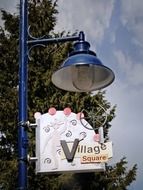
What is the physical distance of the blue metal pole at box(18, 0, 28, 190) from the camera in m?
5.25

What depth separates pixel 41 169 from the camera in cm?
859

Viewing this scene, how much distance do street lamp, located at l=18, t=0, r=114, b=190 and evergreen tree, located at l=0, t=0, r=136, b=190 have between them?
32.4ft

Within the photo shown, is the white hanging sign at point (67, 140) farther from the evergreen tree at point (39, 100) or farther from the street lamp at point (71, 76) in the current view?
the evergreen tree at point (39, 100)

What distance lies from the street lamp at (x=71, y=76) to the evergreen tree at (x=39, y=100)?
9863 millimetres

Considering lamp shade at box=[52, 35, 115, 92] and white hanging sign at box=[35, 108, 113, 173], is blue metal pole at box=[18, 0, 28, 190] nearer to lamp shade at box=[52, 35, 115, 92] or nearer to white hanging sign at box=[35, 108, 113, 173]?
lamp shade at box=[52, 35, 115, 92]

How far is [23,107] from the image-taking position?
5.46 meters

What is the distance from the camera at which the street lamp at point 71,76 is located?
17.5 feet

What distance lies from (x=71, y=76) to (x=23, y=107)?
2.08 feet

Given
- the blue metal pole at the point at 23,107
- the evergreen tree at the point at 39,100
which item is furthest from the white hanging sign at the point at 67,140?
the evergreen tree at the point at 39,100

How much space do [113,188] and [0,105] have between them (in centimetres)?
485

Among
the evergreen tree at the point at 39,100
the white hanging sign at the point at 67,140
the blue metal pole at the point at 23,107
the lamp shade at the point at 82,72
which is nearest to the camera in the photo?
the blue metal pole at the point at 23,107

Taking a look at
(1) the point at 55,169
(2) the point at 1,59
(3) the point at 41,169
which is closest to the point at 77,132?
(1) the point at 55,169

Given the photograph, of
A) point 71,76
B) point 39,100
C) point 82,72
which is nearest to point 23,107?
point 71,76

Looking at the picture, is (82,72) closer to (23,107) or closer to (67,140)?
(23,107)
